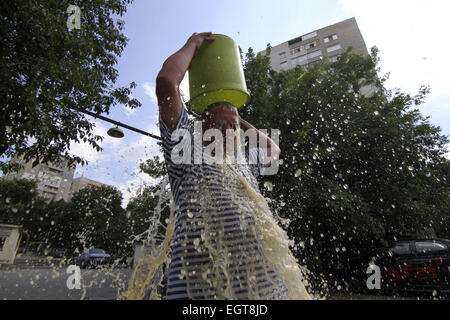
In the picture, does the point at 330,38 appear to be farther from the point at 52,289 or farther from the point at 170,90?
the point at 170,90

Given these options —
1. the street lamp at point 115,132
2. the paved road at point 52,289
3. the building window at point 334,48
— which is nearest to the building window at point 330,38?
the building window at point 334,48

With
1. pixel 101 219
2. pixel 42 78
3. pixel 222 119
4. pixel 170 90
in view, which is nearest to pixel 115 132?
pixel 42 78

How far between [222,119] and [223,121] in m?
0.02

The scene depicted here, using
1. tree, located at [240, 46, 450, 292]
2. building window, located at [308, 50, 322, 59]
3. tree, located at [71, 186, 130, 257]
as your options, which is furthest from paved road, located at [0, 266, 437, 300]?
building window, located at [308, 50, 322, 59]

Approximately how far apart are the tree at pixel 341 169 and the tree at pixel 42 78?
4.99 meters

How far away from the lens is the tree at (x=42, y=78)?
10.7 feet

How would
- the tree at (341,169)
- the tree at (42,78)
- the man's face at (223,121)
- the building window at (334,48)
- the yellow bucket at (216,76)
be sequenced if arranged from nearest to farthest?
1. the man's face at (223,121)
2. the yellow bucket at (216,76)
3. the tree at (42,78)
4. the tree at (341,169)
5. the building window at (334,48)

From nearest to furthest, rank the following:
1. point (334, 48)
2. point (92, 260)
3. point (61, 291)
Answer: point (61, 291) → point (92, 260) → point (334, 48)

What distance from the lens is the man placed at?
112 centimetres

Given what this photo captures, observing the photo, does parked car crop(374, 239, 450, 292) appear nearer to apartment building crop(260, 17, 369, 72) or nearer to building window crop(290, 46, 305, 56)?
apartment building crop(260, 17, 369, 72)

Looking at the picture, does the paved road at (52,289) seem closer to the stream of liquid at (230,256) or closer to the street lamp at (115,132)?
the stream of liquid at (230,256)

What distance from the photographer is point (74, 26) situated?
457 cm

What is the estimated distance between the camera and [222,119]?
1592mm

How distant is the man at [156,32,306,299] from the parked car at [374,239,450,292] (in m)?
7.27
